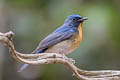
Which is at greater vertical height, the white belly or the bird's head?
the bird's head

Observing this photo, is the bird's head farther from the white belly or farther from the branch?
the branch

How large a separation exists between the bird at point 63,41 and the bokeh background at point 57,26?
6.53 ft

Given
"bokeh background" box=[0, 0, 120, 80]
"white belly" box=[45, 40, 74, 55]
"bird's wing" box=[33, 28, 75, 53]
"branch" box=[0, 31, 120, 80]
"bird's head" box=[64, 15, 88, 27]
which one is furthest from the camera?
"bokeh background" box=[0, 0, 120, 80]

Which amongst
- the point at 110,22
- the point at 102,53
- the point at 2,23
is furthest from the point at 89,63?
the point at 2,23

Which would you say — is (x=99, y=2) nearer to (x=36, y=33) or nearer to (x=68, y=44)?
(x=36, y=33)

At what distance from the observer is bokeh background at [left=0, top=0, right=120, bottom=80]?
235 inches

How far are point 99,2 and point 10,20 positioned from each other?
1.87 meters

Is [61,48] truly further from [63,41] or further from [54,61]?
[54,61]

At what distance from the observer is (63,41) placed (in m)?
3.54

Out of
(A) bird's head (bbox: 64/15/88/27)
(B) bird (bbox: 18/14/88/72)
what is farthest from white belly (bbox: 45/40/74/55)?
(A) bird's head (bbox: 64/15/88/27)

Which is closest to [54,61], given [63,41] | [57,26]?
[63,41]

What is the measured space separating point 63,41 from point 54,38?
122 mm

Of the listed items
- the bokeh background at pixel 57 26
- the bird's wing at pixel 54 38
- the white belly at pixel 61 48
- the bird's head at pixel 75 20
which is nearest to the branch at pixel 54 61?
the bird's wing at pixel 54 38

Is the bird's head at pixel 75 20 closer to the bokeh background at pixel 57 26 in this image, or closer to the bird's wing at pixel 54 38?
the bird's wing at pixel 54 38
